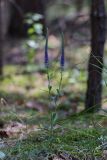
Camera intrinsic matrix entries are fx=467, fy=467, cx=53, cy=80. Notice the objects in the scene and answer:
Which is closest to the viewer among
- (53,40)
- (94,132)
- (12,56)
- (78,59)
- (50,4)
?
(94,132)

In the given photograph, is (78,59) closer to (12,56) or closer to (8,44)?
(12,56)

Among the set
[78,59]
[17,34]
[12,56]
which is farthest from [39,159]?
[17,34]

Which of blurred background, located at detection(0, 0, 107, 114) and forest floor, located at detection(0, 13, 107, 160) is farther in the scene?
blurred background, located at detection(0, 0, 107, 114)

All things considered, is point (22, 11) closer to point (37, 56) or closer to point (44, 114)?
point (37, 56)

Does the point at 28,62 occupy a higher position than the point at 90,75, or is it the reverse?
the point at 90,75

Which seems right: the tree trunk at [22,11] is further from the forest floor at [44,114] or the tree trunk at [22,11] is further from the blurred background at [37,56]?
the forest floor at [44,114]

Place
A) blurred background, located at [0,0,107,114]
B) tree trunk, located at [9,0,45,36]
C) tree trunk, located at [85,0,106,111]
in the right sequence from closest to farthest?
1. tree trunk, located at [85,0,106,111]
2. blurred background, located at [0,0,107,114]
3. tree trunk, located at [9,0,45,36]

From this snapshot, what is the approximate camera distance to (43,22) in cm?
961

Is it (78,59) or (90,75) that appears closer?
(90,75)

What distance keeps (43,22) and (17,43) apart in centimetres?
69

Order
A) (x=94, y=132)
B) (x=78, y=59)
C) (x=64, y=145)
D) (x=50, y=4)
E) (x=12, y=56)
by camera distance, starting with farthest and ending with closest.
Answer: (x=50, y=4) → (x=12, y=56) → (x=78, y=59) → (x=94, y=132) → (x=64, y=145)

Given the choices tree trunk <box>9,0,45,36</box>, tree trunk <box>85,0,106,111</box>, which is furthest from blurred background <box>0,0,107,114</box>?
tree trunk <box>85,0,106,111</box>

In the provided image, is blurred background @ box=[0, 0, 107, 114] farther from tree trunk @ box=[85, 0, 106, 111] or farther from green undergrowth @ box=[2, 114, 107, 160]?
green undergrowth @ box=[2, 114, 107, 160]

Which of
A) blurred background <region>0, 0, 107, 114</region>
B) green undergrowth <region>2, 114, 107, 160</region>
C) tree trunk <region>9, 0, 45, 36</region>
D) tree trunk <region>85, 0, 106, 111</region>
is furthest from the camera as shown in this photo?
tree trunk <region>9, 0, 45, 36</region>
